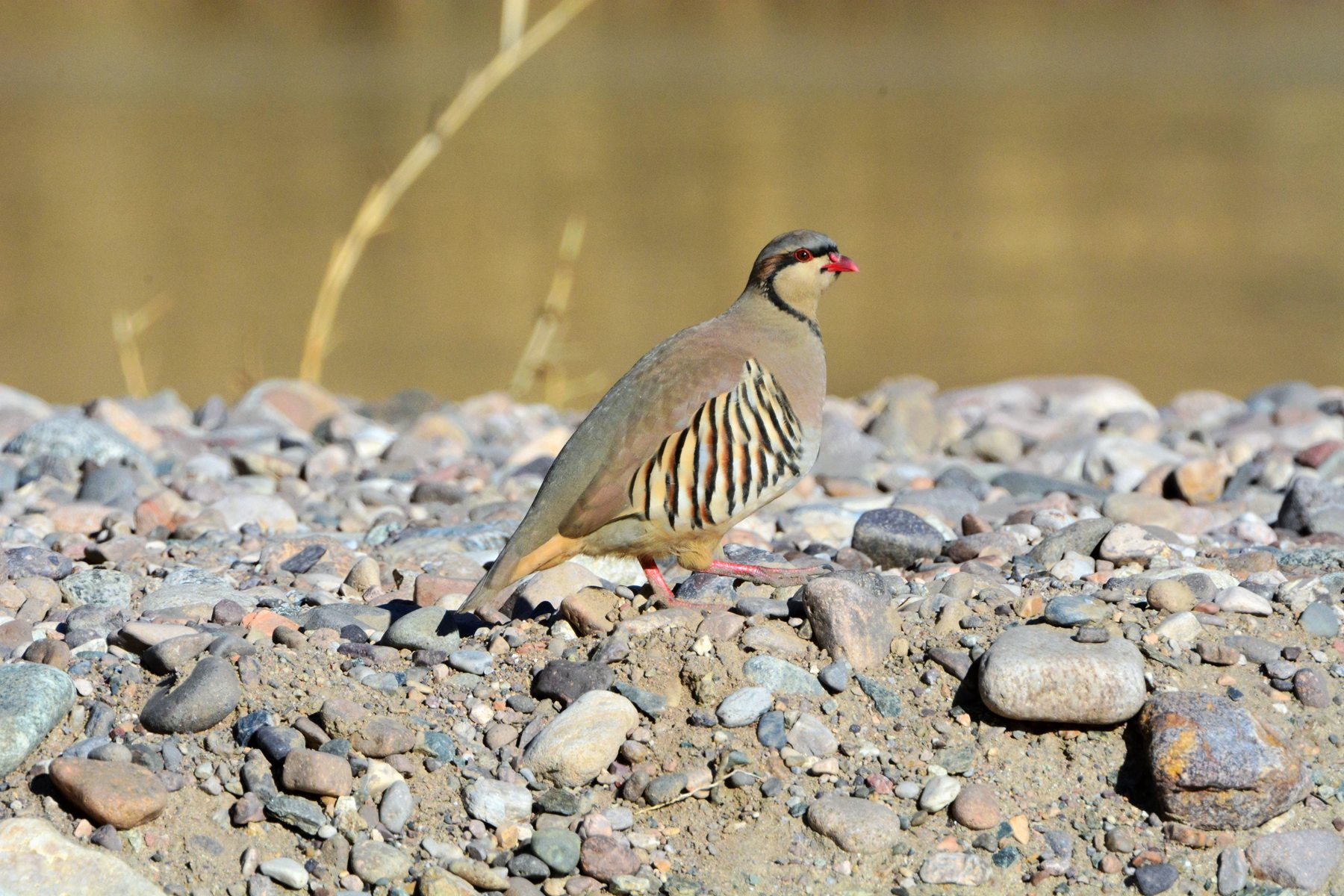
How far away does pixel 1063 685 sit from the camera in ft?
12.4

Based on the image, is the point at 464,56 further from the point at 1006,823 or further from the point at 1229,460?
the point at 1006,823

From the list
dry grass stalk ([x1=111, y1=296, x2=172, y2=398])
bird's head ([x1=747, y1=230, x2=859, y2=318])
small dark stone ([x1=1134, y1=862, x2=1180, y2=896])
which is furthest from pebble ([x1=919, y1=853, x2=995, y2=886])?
dry grass stalk ([x1=111, y1=296, x2=172, y2=398])

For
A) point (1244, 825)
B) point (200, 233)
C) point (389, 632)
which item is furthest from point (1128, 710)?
point (200, 233)

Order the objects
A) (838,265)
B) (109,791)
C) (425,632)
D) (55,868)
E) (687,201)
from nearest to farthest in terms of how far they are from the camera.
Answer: (55,868) < (109,791) < (425,632) < (838,265) < (687,201)

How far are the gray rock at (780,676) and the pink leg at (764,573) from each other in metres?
0.55

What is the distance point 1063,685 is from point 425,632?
1753 mm

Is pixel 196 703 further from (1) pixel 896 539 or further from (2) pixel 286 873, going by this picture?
(1) pixel 896 539

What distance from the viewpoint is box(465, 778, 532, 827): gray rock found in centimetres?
373

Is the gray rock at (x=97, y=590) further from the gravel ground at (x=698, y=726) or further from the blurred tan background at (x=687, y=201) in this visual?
the blurred tan background at (x=687, y=201)

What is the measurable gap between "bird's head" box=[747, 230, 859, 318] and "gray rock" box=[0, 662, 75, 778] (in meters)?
2.41

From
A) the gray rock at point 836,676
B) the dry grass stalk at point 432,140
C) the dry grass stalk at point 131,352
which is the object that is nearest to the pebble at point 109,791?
the gray rock at point 836,676

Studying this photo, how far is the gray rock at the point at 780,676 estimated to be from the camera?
4016 mm

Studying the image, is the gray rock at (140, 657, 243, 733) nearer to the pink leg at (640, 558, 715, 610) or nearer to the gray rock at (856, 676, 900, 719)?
the pink leg at (640, 558, 715, 610)

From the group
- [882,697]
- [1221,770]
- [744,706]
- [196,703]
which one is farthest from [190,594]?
[1221,770]
